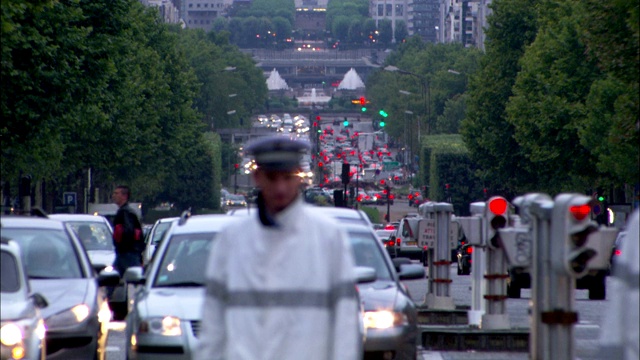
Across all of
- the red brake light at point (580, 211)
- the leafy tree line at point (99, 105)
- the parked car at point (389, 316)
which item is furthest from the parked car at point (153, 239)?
the red brake light at point (580, 211)

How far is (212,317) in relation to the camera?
6.18 m

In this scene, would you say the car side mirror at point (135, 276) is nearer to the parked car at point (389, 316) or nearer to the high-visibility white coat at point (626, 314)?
the parked car at point (389, 316)

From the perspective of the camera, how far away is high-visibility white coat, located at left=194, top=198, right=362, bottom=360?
6.08m

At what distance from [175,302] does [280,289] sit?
6.43 m

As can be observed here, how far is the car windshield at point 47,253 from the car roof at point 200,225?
1489 millimetres

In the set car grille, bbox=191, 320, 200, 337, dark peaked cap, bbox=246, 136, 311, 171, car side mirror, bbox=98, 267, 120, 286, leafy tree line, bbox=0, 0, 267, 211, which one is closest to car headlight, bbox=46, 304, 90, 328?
car side mirror, bbox=98, 267, 120, 286

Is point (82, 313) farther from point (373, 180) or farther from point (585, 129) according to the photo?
point (373, 180)

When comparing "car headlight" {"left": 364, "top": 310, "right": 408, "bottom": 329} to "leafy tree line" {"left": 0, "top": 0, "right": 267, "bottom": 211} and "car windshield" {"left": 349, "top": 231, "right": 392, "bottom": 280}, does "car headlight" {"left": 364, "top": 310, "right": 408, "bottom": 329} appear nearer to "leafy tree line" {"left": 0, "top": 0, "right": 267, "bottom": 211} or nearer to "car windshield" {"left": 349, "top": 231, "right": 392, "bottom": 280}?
"car windshield" {"left": 349, "top": 231, "right": 392, "bottom": 280}

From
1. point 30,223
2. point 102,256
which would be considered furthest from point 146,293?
point 102,256

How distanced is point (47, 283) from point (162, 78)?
57739mm

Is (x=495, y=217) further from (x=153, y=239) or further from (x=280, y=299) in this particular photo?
(x=280, y=299)

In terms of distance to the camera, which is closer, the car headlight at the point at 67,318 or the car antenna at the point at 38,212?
the car headlight at the point at 67,318

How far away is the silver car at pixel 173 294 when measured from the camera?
40.0 ft

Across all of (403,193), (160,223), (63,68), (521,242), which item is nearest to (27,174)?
(63,68)
